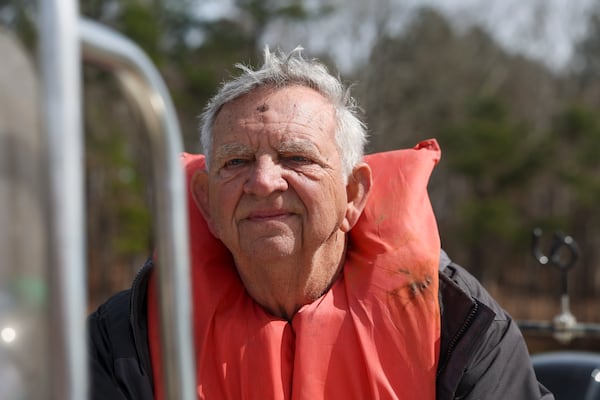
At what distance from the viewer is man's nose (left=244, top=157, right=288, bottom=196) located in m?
2.05

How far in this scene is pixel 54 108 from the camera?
826mm

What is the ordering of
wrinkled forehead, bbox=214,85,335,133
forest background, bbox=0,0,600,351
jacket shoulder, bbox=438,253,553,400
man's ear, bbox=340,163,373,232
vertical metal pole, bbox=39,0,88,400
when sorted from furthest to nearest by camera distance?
forest background, bbox=0,0,600,351
man's ear, bbox=340,163,373,232
wrinkled forehead, bbox=214,85,335,133
jacket shoulder, bbox=438,253,553,400
vertical metal pole, bbox=39,0,88,400

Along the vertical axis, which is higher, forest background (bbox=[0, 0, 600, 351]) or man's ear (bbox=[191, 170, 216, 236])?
forest background (bbox=[0, 0, 600, 351])

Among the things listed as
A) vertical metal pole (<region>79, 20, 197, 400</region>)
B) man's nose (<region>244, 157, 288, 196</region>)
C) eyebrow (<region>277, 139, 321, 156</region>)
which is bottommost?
vertical metal pole (<region>79, 20, 197, 400</region>)

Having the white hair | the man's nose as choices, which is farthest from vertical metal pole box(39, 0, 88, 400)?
the white hair

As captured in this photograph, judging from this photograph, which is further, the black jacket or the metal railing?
the black jacket

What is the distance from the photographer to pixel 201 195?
8.01ft

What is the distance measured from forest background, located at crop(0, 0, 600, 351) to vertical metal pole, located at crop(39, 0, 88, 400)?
52.6 feet

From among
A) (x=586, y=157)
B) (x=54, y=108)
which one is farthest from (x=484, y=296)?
(x=586, y=157)

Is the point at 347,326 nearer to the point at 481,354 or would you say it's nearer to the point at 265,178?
the point at 481,354

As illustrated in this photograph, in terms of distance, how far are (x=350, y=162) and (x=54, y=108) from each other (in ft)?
4.93

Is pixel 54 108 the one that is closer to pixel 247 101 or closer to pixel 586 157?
pixel 247 101

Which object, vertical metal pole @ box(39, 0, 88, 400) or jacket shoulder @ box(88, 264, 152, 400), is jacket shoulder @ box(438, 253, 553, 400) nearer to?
jacket shoulder @ box(88, 264, 152, 400)

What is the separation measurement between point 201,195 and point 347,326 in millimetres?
596
